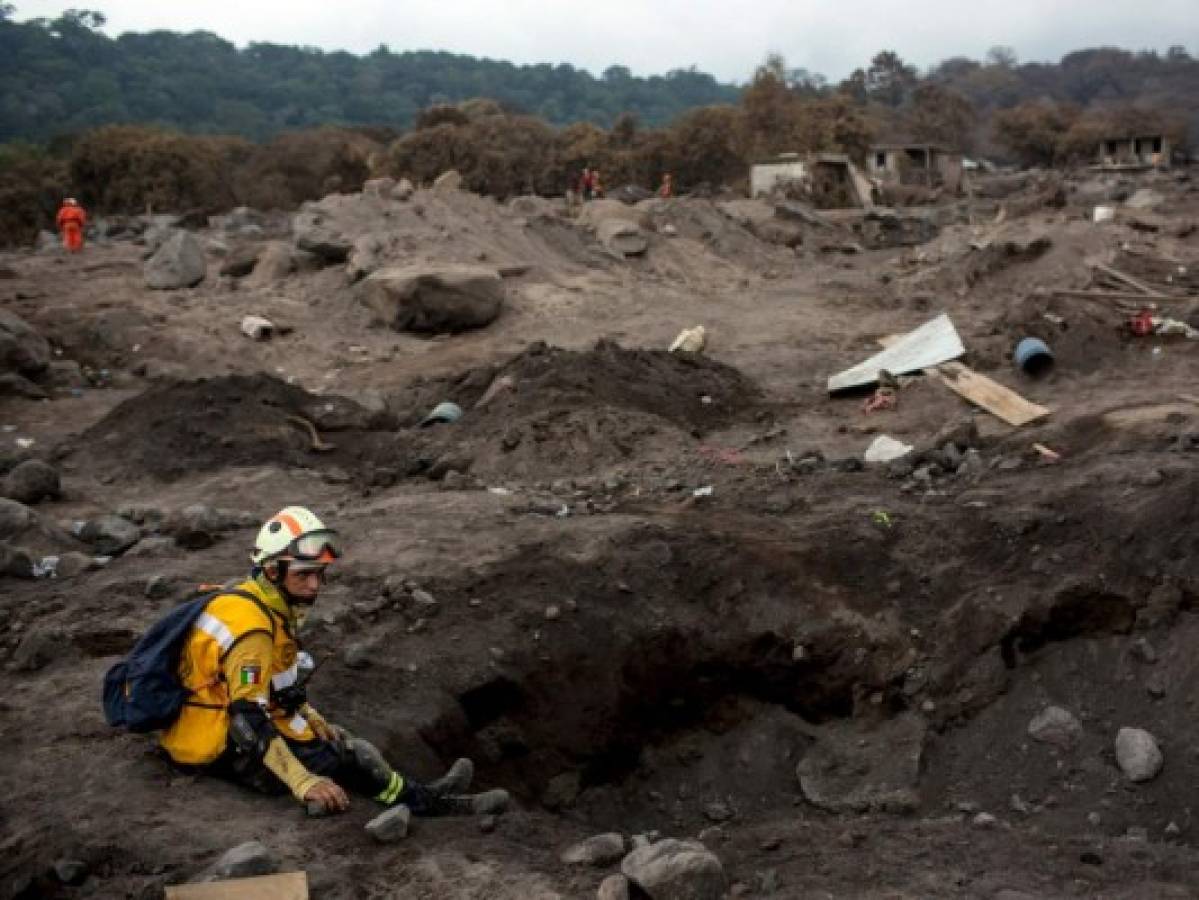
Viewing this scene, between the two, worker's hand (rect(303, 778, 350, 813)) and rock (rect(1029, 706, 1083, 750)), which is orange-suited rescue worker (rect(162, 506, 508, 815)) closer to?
worker's hand (rect(303, 778, 350, 813))

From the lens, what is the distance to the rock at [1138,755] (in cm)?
463

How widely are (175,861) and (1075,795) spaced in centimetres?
343

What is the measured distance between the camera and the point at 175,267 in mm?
15977

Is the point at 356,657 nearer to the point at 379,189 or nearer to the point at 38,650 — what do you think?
the point at 38,650

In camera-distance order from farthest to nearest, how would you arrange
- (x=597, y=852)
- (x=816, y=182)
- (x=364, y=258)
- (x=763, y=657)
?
(x=816, y=182), (x=364, y=258), (x=763, y=657), (x=597, y=852)

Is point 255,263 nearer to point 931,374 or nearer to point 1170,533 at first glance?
point 931,374

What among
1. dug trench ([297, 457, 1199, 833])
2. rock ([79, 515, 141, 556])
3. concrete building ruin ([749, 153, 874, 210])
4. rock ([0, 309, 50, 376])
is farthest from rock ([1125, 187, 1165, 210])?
rock ([79, 515, 141, 556])

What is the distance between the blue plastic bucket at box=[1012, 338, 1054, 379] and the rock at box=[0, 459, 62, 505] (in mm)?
7818

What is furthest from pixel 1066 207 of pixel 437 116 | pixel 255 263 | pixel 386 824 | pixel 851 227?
pixel 437 116

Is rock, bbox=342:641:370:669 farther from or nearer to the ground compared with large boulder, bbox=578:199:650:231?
nearer to the ground

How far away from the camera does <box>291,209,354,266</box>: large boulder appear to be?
53.8 feet

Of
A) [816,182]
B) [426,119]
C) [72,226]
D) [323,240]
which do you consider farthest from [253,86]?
[323,240]

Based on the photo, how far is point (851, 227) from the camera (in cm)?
2652

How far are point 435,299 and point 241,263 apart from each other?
4.00 metres
